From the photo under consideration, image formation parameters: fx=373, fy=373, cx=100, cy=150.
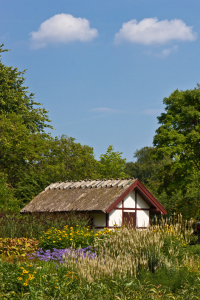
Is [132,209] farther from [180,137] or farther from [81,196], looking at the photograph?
[180,137]

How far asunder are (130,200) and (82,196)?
2928 millimetres

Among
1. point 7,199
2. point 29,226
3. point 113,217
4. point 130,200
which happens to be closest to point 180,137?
point 130,200

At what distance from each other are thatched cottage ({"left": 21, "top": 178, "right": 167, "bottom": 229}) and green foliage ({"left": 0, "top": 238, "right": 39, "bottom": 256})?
703cm

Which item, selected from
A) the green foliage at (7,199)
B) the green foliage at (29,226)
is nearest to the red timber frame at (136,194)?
the green foliage at (29,226)

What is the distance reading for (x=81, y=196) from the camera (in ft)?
74.3

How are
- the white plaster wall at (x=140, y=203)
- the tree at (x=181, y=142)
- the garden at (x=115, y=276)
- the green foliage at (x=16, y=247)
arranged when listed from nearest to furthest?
the garden at (x=115, y=276), the green foliage at (x=16, y=247), the white plaster wall at (x=140, y=203), the tree at (x=181, y=142)

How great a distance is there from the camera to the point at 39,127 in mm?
38781

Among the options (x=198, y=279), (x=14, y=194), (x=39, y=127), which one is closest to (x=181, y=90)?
(x=39, y=127)

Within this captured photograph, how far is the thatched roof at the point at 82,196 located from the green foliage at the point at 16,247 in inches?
279

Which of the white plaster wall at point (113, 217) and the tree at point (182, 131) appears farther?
the tree at point (182, 131)

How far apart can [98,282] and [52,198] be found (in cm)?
1671

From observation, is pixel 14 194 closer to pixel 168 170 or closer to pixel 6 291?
pixel 168 170

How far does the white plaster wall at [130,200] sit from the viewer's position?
Result: 22438 millimetres

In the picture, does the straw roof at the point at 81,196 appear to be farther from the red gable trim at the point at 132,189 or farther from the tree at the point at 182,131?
the tree at the point at 182,131
